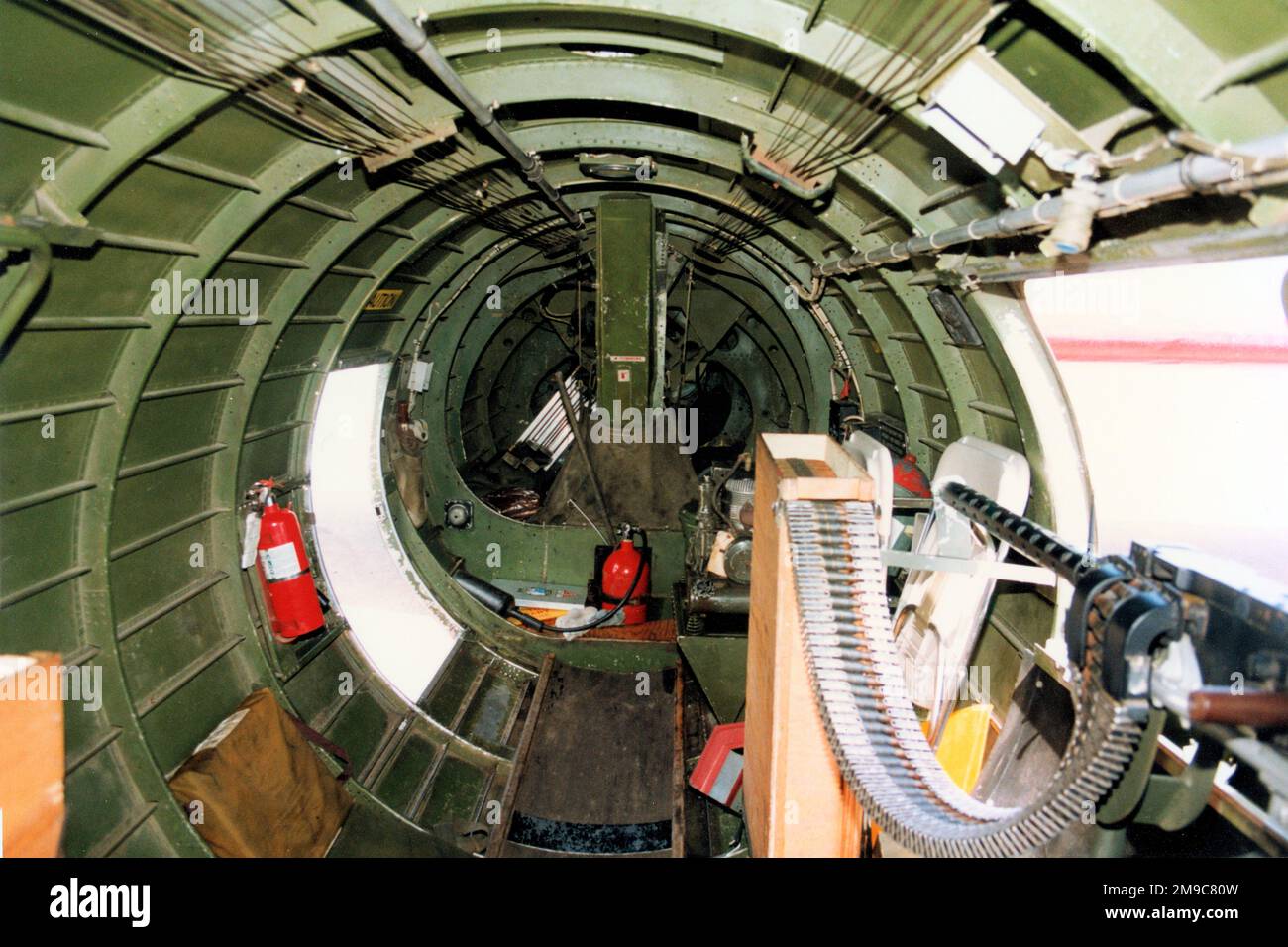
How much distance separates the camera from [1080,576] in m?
1.97

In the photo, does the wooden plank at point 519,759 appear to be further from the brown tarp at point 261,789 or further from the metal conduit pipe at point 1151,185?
the metal conduit pipe at point 1151,185

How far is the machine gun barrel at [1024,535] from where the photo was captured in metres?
2.11

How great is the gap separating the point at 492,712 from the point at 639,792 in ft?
6.20

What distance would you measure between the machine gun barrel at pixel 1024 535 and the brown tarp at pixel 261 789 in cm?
420

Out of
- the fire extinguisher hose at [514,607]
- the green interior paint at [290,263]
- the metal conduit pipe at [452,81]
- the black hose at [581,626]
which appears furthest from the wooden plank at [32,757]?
the black hose at [581,626]

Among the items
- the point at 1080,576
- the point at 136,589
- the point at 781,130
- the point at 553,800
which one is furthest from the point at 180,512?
the point at 1080,576

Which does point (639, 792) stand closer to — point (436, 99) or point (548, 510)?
point (548, 510)

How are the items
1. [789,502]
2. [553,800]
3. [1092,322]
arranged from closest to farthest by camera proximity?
[789,502] → [553,800] → [1092,322]

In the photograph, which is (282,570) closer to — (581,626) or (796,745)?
(581,626)

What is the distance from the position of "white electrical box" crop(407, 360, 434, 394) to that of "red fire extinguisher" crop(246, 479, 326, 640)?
264 centimetres

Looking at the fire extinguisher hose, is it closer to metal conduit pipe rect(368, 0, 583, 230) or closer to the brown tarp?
the brown tarp

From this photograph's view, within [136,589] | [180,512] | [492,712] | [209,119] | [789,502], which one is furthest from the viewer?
[492,712]

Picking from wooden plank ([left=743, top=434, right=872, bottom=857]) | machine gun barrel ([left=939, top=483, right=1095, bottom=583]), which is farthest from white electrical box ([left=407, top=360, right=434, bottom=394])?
wooden plank ([left=743, top=434, right=872, bottom=857])

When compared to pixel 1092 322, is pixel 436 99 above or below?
above
